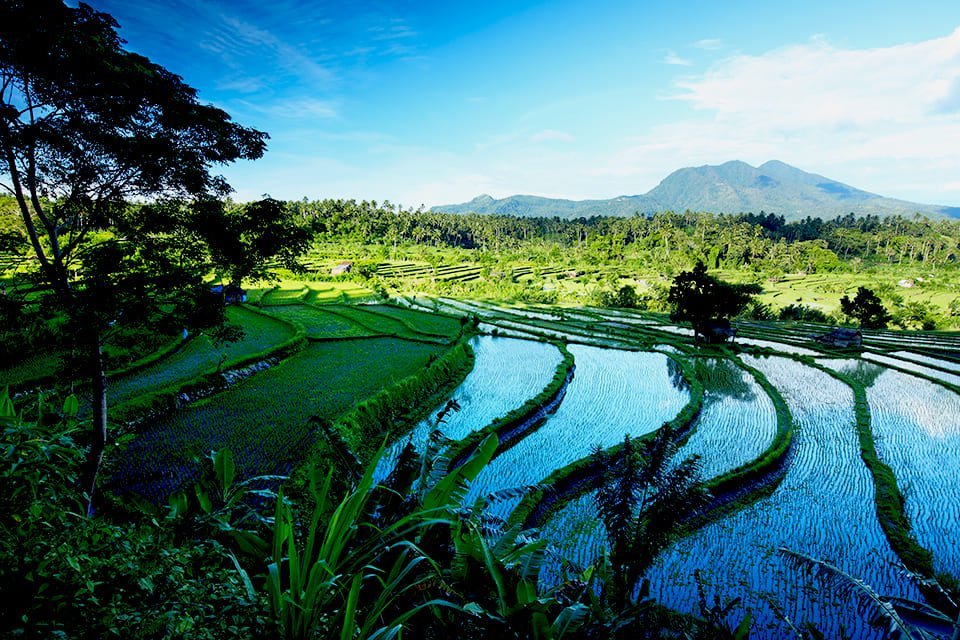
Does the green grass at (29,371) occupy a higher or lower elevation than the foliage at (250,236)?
lower

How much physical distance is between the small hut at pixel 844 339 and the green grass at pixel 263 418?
23552 mm

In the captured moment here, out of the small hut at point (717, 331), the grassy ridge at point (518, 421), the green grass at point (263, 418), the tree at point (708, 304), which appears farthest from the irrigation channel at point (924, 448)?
the green grass at point (263, 418)

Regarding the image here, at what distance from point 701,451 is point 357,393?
1142cm

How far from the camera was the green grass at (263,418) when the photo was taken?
10047 millimetres

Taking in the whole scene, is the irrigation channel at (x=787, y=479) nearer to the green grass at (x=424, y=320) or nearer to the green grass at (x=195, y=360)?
the green grass at (x=195, y=360)

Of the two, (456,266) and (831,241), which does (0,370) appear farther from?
(831,241)

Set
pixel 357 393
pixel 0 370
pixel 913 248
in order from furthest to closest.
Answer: pixel 913 248 → pixel 357 393 → pixel 0 370

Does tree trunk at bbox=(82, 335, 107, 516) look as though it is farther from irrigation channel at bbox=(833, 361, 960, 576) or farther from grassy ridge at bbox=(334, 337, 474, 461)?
irrigation channel at bbox=(833, 361, 960, 576)

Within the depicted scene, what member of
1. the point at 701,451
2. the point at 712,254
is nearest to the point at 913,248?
the point at 712,254

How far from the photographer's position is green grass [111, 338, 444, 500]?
1005 cm

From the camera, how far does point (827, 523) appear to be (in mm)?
9477

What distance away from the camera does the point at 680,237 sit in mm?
78688

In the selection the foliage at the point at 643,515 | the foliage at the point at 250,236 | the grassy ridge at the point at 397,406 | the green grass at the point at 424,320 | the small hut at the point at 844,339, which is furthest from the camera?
the green grass at the point at 424,320

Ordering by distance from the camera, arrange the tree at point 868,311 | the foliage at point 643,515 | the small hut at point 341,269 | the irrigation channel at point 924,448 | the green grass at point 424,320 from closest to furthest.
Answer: the foliage at point 643,515
the irrigation channel at point 924,448
the green grass at point 424,320
the tree at point 868,311
the small hut at point 341,269
